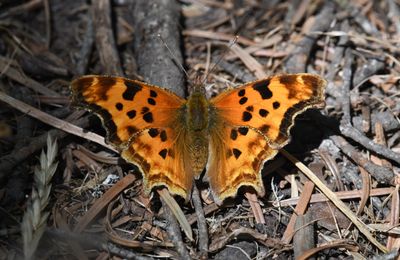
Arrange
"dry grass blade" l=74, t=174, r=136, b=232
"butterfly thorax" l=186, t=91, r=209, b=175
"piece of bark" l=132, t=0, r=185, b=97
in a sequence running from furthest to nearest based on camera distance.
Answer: "piece of bark" l=132, t=0, r=185, b=97, "butterfly thorax" l=186, t=91, r=209, b=175, "dry grass blade" l=74, t=174, r=136, b=232

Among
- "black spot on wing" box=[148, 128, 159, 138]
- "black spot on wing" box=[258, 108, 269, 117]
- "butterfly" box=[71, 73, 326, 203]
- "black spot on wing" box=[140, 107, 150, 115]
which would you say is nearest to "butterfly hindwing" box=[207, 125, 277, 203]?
"butterfly" box=[71, 73, 326, 203]

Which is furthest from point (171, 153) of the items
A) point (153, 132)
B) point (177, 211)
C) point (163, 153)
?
point (177, 211)

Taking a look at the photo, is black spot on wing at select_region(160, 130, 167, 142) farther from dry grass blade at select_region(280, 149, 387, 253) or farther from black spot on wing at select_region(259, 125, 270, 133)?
dry grass blade at select_region(280, 149, 387, 253)

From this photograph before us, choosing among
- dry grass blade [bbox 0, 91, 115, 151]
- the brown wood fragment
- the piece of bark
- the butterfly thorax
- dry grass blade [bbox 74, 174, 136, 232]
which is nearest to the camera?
the brown wood fragment

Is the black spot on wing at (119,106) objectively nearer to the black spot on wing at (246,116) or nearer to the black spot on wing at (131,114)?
the black spot on wing at (131,114)

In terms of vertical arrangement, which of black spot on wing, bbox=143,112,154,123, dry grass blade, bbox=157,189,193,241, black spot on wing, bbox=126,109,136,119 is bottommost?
dry grass blade, bbox=157,189,193,241

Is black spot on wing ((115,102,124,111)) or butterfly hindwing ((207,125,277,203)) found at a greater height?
black spot on wing ((115,102,124,111))

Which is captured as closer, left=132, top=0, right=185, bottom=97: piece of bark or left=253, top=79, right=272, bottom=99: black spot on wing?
left=253, top=79, right=272, bottom=99: black spot on wing

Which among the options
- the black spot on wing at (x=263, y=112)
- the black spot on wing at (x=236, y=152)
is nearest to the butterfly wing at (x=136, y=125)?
the black spot on wing at (x=236, y=152)
